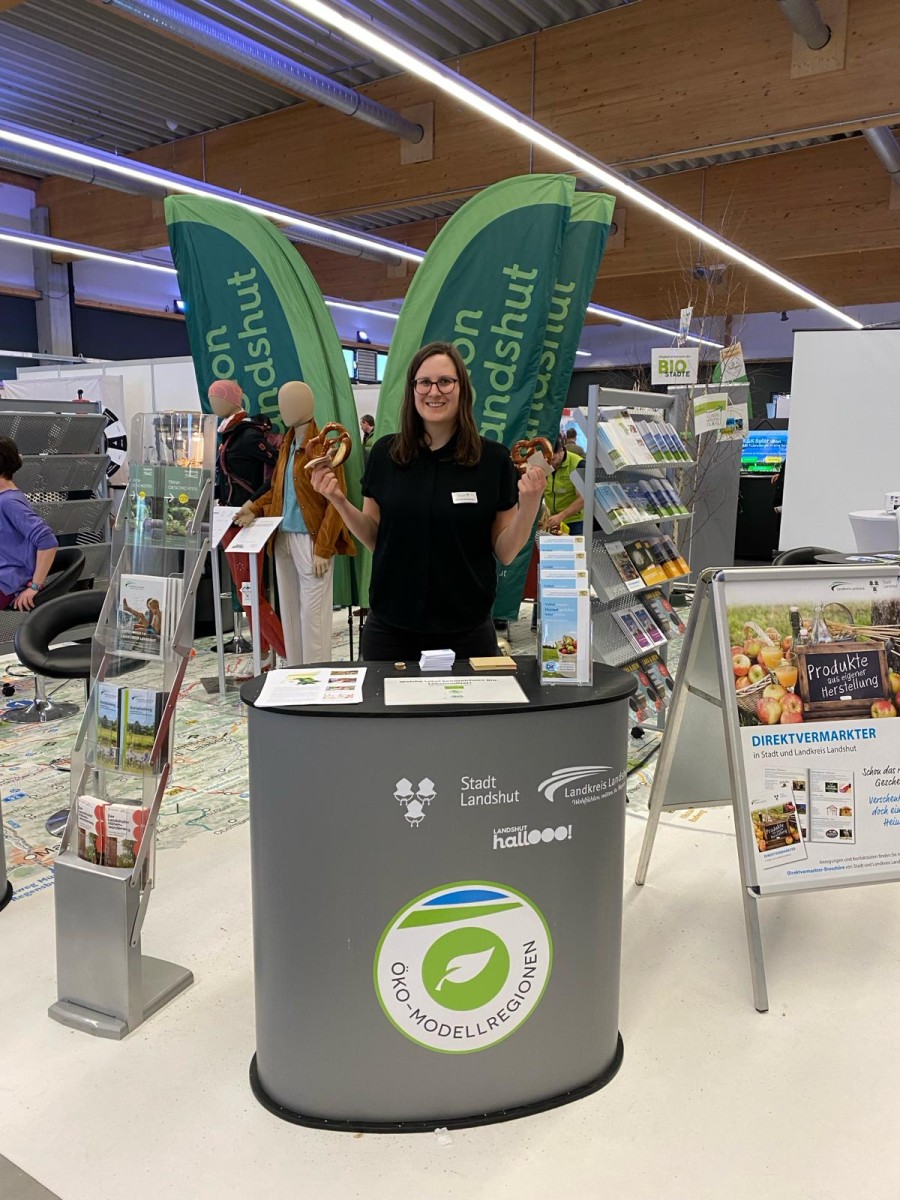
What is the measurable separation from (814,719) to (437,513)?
46.4 inches

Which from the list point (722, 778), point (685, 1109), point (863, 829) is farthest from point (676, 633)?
point (685, 1109)

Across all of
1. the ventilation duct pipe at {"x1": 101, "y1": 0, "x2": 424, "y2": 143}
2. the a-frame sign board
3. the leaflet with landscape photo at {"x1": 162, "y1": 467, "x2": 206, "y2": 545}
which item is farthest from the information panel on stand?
the ventilation duct pipe at {"x1": 101, "y1": 0, "x2": 424, "y2": 143}

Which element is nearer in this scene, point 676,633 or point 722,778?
point 722,778

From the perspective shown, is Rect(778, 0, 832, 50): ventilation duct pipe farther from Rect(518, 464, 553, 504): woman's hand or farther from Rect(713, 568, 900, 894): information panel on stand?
Answer: Rect(518, 464, 553, 504): woman's hand

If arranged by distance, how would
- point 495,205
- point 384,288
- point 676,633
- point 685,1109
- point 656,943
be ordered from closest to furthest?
point 685,1109
point 656,943
point 495,205
point 676,633
point 384,288

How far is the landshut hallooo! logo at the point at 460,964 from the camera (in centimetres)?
181

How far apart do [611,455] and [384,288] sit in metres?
11.5

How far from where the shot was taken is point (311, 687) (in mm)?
1899

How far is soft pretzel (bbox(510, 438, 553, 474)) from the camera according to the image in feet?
9.15

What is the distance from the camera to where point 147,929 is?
272 cm

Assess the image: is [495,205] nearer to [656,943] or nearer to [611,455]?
[611,455]

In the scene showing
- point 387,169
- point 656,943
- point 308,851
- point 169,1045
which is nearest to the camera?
point 308,851

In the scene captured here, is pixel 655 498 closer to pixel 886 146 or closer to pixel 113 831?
pixel 113 831

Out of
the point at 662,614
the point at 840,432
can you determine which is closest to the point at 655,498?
the point at 662,614
